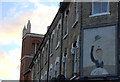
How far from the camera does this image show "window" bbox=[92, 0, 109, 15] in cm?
2410

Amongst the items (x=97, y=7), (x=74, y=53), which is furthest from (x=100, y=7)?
(x=74, y=53)

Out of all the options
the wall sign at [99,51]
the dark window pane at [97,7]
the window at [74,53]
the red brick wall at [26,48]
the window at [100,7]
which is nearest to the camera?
the wall sign at [99,51]

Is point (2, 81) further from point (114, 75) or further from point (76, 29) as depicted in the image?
point (114, 75)

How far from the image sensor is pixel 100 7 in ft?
80.1

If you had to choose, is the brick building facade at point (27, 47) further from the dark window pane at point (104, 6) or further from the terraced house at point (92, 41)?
the dark window pane at point (104, 6)

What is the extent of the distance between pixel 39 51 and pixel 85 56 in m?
22.4

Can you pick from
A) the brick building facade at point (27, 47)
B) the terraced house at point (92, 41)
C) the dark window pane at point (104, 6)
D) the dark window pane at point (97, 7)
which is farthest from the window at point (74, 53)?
the brick building facade at point (27, 47)

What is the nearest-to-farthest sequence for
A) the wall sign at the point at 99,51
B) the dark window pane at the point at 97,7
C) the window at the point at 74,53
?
the wall sign at the point at 99,51
the dark window pane at the point at 97,7
the window at the point at 74,53

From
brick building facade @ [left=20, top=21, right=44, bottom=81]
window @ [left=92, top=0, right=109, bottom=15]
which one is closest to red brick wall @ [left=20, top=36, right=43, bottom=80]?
brick building facade @ [left=20, top=21, right=44, bottom=81]

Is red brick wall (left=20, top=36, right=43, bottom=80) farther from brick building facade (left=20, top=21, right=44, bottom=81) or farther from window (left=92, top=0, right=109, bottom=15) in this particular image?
window (left=92, top=0, right=109, bottom=15)

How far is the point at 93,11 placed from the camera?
2459cm

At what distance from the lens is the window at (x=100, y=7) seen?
24.1 m

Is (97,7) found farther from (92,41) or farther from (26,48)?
(26,48)

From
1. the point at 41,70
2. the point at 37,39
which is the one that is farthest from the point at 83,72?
the point at 37,39
